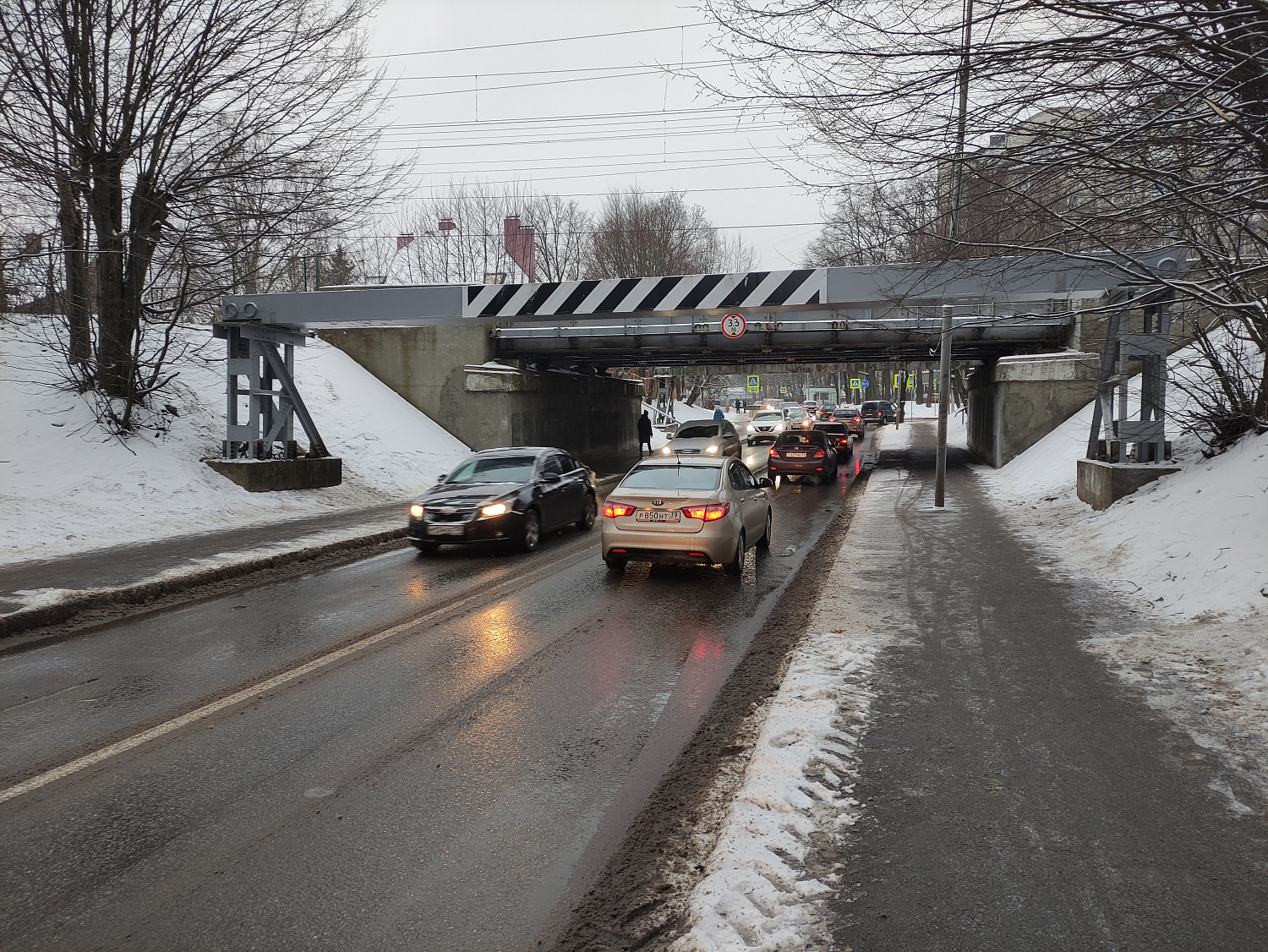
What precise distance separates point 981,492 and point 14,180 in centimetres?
2028

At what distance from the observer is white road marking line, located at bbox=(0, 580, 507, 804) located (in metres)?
4.57

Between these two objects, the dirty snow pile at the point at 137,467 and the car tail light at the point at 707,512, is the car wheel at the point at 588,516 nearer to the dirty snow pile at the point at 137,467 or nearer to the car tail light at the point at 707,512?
the car tail light at the point at 707,512

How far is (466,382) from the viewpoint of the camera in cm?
2808

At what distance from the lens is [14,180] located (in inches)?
611

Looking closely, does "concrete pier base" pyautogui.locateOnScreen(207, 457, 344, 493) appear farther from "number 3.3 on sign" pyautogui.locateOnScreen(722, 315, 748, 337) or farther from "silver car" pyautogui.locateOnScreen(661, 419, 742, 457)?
"number 3.3 on sign" pyautogui.locateOnScreen(722, 315, 748, 337)

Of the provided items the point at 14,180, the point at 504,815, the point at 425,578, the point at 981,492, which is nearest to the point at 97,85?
the point at 14,180

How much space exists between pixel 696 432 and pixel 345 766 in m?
22.8

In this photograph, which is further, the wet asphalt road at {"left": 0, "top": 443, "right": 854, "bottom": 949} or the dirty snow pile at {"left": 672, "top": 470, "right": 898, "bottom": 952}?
the wet asphalt road at {"left": 0, "top": 443, "right": 854, "bottom": 949}

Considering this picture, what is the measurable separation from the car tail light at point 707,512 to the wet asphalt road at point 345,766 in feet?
4.52

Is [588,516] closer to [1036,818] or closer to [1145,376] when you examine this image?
[1145,376]

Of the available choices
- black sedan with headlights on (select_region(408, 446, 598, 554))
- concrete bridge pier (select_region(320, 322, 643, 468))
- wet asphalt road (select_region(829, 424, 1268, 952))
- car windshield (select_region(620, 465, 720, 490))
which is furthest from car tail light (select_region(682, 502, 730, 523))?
concrete bridge pier (select_region(320, 322, 643, 468))

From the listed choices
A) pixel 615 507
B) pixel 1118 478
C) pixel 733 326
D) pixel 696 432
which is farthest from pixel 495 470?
pixel 696 432

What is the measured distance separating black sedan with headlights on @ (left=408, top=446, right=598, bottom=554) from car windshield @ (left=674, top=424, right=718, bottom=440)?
1171 cm

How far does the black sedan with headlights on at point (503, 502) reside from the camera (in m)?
12.5
